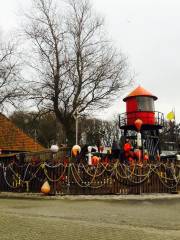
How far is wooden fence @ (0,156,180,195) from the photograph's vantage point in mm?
18422

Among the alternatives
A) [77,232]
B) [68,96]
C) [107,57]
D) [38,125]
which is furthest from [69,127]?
[38,125]

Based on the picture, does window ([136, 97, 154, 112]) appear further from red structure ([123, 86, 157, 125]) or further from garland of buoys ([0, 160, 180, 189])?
garland of buoys ([0, 160, 180, 189])

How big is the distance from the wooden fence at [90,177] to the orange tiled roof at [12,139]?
33.9 ft

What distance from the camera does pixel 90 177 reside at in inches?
728

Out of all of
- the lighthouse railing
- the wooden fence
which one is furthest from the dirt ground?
the lighthouse railing

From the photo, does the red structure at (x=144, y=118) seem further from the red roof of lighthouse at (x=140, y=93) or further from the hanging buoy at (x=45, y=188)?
the hanging buoy at (x=45, y=188)

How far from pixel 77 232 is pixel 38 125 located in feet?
192

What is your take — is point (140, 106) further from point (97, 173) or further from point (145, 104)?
point (97, 173)

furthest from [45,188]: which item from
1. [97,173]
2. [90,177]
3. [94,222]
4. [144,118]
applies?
[144,118]

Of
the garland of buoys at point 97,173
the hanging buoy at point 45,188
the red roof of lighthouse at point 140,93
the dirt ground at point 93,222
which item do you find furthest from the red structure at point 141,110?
the dirt ground at point 93,222

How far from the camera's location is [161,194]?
62.0 ft

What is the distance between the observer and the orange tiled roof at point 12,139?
99.5ft

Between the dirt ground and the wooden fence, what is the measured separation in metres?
3.99

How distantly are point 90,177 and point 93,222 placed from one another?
27.4 ft
